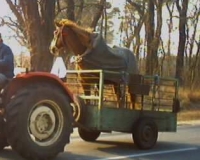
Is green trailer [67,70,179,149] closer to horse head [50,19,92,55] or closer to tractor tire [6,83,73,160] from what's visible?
horse head [50,19,92,55]

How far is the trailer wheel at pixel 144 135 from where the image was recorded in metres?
10.7

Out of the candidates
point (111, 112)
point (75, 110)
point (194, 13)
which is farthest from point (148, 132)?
point (194, 13)

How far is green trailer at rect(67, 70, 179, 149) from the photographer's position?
9.94m

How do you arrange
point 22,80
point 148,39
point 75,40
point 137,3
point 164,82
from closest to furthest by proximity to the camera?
point 22,80 → point 75,40 → point 164,82 → point 148,39 → point 137,3

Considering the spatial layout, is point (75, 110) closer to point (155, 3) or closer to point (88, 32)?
point (88, 32)

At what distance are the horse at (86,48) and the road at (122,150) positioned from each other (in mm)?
1094

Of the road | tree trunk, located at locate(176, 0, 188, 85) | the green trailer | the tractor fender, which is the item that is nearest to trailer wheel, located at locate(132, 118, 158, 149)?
the green trailer

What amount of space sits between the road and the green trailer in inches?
12.6

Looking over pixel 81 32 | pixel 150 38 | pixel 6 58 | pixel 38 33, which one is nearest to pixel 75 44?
pixel 81 32

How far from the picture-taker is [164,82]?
38.6 feet

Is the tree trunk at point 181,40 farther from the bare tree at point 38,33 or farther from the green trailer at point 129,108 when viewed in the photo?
the green trailer at point 129,108

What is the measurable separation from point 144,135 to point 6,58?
3.46 meters

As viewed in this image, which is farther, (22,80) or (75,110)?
(75,110)

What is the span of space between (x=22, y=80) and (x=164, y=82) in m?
4.25
